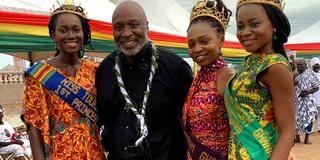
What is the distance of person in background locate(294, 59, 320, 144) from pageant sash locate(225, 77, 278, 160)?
8832mm

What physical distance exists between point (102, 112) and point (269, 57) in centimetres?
120

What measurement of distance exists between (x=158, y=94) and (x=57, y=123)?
0.69 meters

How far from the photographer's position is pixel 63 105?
263cm

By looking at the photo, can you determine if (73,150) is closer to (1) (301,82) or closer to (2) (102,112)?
(2) (102,112)

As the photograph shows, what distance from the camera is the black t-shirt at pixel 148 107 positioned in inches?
Result: 98.7

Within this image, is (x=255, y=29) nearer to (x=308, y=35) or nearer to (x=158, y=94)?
(x=158, y=94)

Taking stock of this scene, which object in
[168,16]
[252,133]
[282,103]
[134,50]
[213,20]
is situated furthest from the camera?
[168,16]

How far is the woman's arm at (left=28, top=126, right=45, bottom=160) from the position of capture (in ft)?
8.51

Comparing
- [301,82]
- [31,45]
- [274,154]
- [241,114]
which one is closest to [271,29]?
[241,114]

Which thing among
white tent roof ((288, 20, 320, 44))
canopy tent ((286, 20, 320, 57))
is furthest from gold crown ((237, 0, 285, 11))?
white tent roof ((288, 20, 320, 44))

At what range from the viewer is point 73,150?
2.62m

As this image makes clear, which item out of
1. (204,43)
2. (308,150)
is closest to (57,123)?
(204,43)

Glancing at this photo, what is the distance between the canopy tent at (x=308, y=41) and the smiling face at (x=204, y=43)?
55.6ft

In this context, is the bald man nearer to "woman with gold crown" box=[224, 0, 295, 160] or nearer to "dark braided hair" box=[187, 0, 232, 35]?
"dark braided hair" box=[187, 0, 232, 35]
